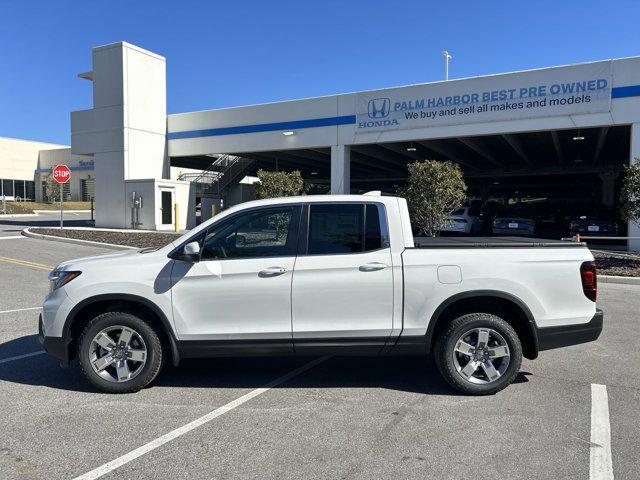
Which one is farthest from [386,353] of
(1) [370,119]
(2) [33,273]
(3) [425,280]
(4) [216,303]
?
(1) [370,119]

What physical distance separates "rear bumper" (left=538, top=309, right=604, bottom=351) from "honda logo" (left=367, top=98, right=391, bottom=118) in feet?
56.4

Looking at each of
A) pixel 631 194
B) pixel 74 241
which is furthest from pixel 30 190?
pixel 631 194

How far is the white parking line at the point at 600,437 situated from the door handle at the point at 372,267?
2013 millimetres

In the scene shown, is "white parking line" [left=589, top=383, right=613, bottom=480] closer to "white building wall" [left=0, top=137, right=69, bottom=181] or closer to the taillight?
the taillight

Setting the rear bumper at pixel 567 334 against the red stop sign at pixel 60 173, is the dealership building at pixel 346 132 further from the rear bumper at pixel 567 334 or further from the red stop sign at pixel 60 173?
the rear bumper at pixel 567 334

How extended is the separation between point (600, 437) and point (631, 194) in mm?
11209

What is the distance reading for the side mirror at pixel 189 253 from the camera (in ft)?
14.0

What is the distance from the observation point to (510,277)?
4.43 m

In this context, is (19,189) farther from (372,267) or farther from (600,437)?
(600,437)

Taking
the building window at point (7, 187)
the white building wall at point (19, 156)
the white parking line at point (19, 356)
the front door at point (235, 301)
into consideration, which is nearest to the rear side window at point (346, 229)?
the front door at point (235, 301)

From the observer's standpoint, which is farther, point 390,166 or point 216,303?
point 390,166

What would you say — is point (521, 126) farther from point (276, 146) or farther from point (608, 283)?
point (276, 146)

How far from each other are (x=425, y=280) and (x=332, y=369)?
1528 mm

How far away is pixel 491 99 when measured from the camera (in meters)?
18.5
